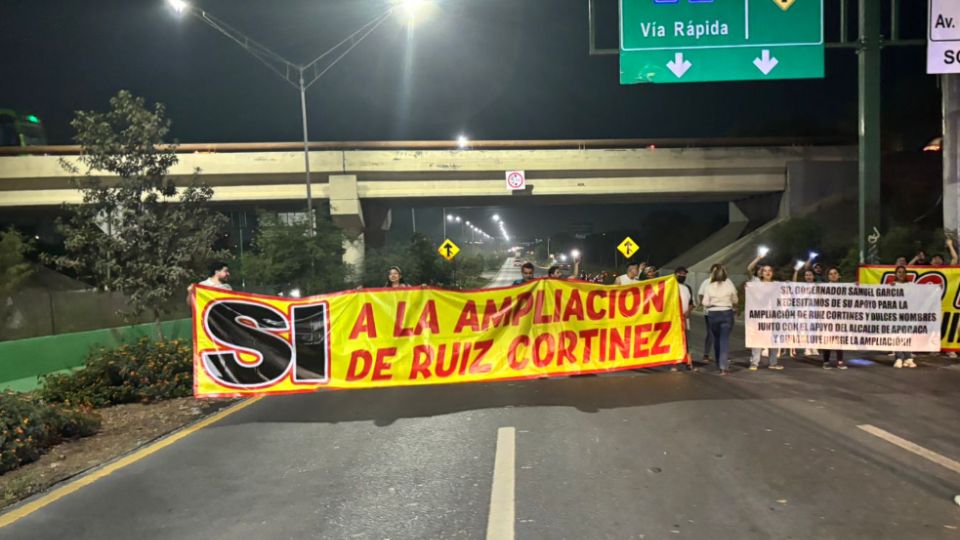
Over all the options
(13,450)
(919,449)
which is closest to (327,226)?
(13,450)

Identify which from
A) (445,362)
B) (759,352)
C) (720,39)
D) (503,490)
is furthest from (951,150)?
(503,490)

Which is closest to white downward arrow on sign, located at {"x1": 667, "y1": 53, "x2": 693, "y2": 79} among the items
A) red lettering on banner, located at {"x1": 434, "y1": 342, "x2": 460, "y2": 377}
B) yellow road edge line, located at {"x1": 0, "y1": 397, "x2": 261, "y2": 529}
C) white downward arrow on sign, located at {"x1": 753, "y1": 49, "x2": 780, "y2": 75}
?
white downward arrow on sign, located at {"x1": 753, "y1": 49, "x2": 780, "y2": 75}

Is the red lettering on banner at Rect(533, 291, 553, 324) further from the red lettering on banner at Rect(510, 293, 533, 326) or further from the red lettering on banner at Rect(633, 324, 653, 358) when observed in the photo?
the red lettering on banner at Rect(633, 324, 653, 358)

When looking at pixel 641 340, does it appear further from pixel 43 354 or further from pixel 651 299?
pixel 43 354

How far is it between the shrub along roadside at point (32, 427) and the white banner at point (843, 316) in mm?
8840

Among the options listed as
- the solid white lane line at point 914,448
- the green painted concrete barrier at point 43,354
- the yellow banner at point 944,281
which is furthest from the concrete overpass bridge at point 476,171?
the solid white lane line at point 914,448

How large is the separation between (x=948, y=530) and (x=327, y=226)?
22329mm

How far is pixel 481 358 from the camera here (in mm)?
7754

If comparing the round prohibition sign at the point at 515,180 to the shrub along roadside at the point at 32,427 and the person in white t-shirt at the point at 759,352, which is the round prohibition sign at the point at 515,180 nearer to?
the person in white t-shirt at the point at 759,352

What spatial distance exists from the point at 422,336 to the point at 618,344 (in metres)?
2.66

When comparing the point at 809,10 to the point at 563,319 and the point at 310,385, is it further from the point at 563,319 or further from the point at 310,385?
the point at 310,385

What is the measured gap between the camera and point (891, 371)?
912 centimetres

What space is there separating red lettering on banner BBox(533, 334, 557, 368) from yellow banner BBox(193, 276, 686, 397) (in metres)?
0.01

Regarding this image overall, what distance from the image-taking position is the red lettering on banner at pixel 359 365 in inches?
291
